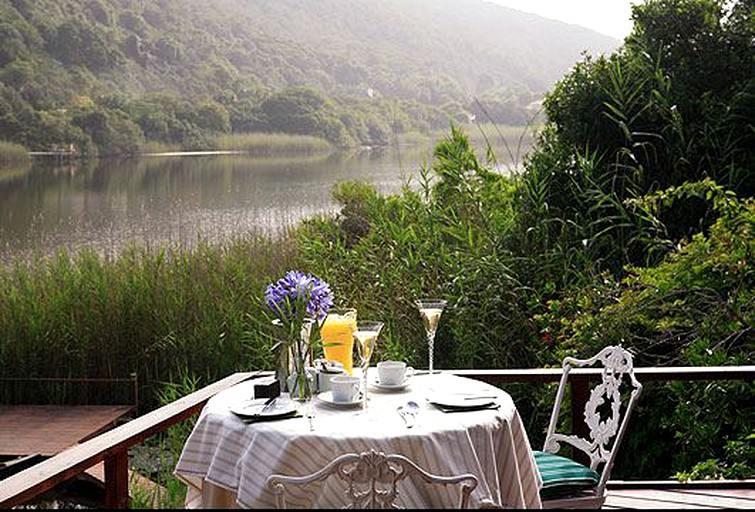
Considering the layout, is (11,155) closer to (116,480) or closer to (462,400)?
(116,480)

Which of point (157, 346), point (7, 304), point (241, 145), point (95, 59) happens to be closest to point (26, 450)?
point (157, 346)

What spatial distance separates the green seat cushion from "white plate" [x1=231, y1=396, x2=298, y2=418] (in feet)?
2.68

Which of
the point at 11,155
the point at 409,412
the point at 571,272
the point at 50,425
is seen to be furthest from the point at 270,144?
the point at 409,412

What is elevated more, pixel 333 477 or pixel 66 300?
pixel 333 477

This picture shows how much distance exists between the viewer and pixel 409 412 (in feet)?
9.00

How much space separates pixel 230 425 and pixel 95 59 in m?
15.8

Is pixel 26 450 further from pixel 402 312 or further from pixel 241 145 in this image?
pixel 241 145

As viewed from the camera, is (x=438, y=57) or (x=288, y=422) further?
(x=438, y=57)

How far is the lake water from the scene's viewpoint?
14.3 meters

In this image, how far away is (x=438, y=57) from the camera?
19.2 m

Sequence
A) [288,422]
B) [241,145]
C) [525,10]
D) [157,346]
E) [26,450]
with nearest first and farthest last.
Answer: [288,422] → [26,450] → [157,346] → [241,145] → [525,10]

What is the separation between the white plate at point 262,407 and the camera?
2.82 meters

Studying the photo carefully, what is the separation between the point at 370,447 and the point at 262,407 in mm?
439

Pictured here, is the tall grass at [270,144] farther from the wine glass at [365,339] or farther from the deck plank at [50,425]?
the wine glass at [365,339]
